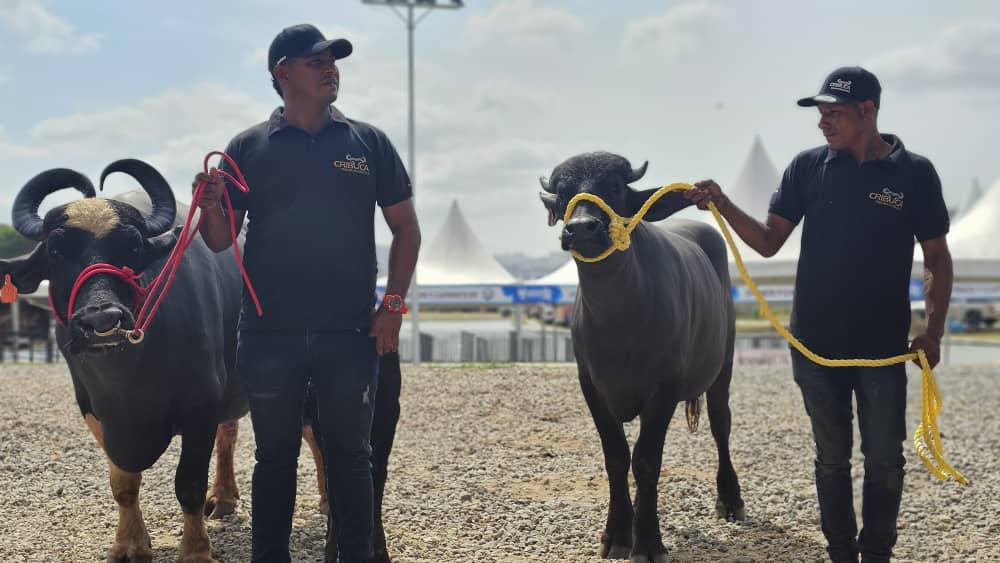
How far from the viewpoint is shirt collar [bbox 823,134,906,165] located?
4328mm

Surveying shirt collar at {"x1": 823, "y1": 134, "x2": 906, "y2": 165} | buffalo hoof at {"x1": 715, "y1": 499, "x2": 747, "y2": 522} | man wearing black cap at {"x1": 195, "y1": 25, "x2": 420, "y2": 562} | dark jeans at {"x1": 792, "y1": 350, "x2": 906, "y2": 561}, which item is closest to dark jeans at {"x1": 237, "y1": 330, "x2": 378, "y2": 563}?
man wearing black cap at {"x1": 195, "y1": 25, "x2": 420, "y2": 562}

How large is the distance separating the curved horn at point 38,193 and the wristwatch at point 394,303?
6.34 ft

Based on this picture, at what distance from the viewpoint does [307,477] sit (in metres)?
7.80

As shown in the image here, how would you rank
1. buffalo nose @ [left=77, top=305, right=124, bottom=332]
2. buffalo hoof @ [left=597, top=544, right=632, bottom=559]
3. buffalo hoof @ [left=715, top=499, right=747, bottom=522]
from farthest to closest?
buffalo hoof @ [left=715, top=499, right=747, bottom=522]
buffalo hoof @ [left=597, top=544, right=632, bottom=559]
buffalo nose @ [left=77, top=305, right=124, bottom=332]

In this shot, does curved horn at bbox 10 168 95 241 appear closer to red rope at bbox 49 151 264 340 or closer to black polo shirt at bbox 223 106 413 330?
red rope at bbox 49 151 264 340

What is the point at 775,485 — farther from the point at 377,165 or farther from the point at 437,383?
the point at 437,383

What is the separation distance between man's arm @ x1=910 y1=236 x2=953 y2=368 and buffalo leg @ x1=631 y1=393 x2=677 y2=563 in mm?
1406

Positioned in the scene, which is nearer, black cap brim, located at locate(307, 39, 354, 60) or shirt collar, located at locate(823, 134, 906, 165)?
black cap brim, located at locate(307, 39, 354, 60)

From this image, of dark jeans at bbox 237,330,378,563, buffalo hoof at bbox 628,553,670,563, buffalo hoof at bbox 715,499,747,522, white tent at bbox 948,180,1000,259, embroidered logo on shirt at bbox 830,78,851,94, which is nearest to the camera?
dark jeans at bbox 237,330,378,563

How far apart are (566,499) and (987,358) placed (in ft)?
76.1

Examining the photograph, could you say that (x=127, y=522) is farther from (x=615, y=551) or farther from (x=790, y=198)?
(x=790, y=198)

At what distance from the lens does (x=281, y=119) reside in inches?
160

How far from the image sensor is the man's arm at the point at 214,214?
153 inches

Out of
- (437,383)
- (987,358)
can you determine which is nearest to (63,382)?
(437,383)
